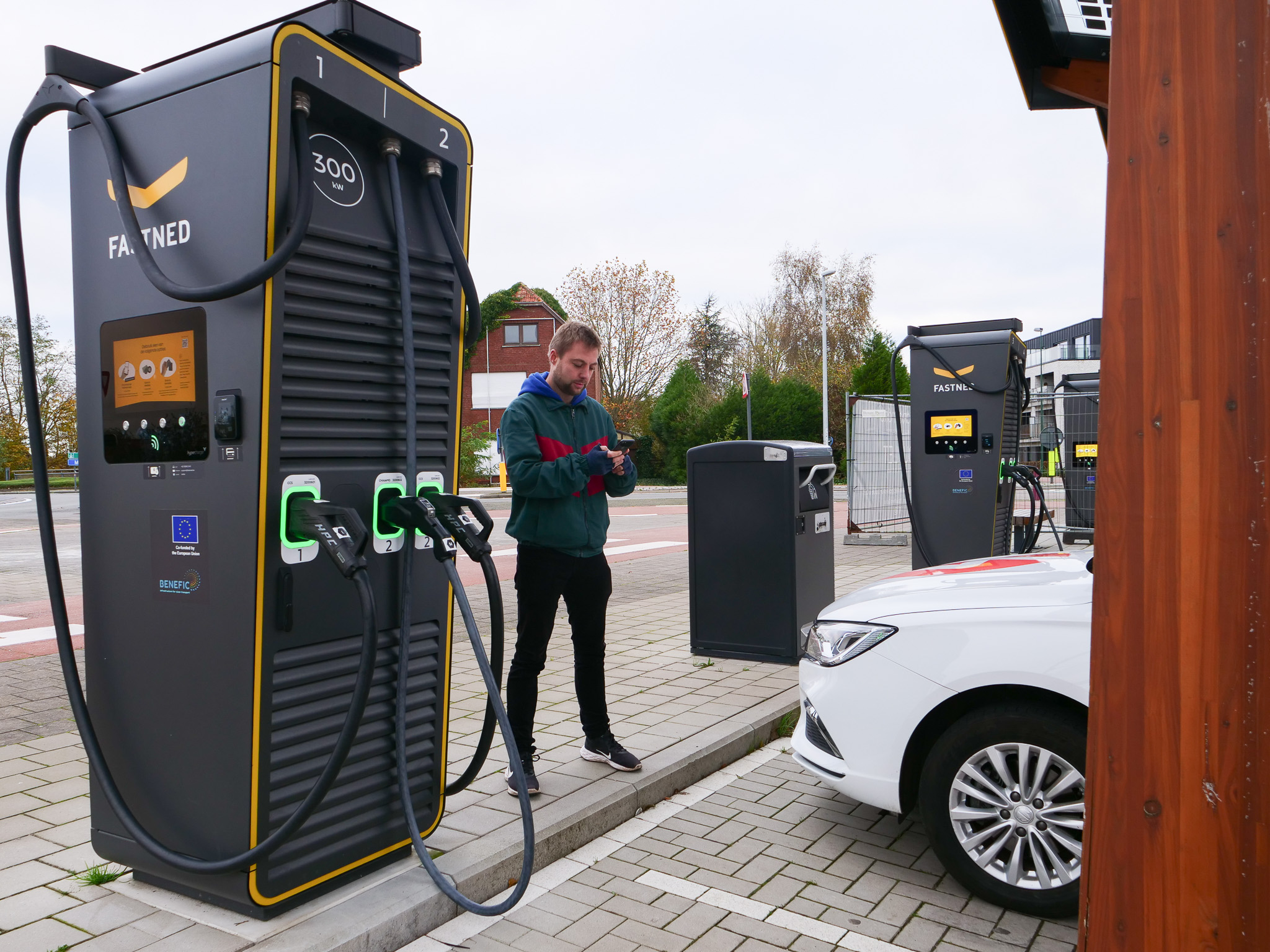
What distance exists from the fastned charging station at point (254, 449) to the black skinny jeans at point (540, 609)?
92 centimetres

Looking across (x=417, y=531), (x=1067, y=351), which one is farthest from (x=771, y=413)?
(x=1067, y=351)

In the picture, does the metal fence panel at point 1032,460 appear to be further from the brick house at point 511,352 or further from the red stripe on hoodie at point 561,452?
the brick house at point 511,352

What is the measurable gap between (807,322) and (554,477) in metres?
46.9

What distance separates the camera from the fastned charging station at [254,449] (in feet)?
8.91

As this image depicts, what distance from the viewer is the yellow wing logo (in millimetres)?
2773

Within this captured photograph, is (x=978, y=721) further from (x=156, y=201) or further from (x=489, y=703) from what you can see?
(x=156, y=201)

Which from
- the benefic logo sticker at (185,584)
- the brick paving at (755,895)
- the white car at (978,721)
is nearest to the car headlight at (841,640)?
the white car at (978,721)

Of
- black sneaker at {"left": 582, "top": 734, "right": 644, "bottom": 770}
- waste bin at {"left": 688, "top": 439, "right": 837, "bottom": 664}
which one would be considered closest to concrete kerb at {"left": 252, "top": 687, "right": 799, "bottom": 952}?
black sneaker at {"left": 582, "top": 734, "right": 644, "bottom": 770}

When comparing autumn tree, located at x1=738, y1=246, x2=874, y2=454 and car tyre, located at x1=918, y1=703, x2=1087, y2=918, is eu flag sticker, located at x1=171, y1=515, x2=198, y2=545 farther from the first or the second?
autumn tree, located at x1=738, y1=246, x2=874, y2=454

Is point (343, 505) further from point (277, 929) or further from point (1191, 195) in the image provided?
point (1191, 195)

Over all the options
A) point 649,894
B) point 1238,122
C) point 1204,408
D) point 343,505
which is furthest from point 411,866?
point 1238,122

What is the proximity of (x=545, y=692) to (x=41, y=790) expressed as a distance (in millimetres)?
2699

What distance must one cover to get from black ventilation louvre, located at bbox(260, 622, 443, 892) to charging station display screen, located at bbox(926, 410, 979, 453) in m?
6.94

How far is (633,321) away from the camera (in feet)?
145
